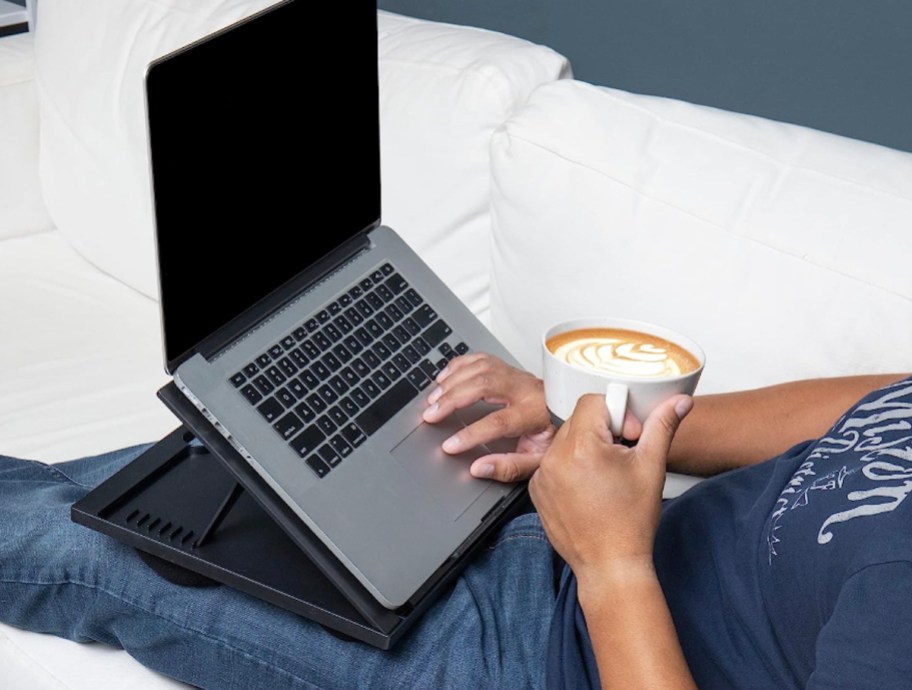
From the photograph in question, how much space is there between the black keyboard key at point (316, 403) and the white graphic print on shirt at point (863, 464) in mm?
395

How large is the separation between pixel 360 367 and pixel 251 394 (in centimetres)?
14

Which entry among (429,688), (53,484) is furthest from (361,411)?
(53,484)

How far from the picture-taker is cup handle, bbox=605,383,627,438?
0.84m

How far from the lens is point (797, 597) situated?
2.81 feet

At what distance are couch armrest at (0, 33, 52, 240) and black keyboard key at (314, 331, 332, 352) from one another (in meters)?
1.04

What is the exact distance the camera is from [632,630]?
0.84 meters

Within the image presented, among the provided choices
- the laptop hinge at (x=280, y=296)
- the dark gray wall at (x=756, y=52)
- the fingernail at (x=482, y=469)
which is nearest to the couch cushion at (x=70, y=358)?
the laptop hinge at (x=280, y=296)

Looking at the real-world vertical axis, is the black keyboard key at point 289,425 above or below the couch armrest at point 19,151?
above

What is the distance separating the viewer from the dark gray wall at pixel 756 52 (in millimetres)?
1987

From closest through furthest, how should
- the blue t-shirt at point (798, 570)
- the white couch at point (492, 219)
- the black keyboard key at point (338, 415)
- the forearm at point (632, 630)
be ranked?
the blue t-shirt at point (798, 570) < the forearm at point (632, 630) < the black keyboard key at point (338, 415) < the white couch at point (492, 219)

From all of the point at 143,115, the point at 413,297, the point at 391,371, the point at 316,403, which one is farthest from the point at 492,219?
the point at 143,115

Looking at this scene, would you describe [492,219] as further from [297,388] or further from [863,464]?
[863,464]

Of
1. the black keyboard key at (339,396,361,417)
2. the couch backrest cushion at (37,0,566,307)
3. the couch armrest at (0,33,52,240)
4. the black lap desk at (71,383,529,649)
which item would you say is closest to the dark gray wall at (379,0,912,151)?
the couch backrest cushion at (37,0,566,307)

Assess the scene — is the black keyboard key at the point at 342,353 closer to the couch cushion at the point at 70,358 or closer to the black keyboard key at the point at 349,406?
the black keyboard key at the point at 349,406
